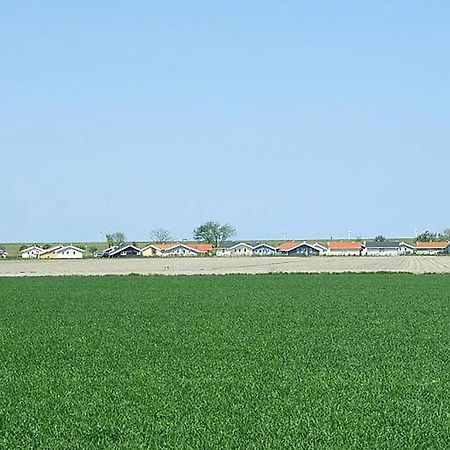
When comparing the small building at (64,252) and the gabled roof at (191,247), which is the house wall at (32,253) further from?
the gabled roof at (191,247)

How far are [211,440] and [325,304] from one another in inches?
971

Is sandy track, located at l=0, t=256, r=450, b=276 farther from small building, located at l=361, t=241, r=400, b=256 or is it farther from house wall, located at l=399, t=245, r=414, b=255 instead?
small building, located at l=361, t=241, r=400, b=256

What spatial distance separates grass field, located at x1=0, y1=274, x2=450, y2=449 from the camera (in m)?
11.7

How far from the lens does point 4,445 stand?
11.2 metres

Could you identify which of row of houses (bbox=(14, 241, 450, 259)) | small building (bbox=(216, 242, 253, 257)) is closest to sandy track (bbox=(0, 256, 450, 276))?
row of houses (bbox=(14, 241, 450, 259))

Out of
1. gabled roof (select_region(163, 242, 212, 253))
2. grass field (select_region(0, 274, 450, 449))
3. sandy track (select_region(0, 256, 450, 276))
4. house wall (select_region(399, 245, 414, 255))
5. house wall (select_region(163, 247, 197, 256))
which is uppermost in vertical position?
gabled roof (select_region(163, 242, 212, 253))

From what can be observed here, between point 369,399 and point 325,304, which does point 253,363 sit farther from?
point 325,304

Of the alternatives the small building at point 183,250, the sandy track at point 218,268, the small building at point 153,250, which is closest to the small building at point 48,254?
the small building at point 153,250

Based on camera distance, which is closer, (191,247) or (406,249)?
(191,247)

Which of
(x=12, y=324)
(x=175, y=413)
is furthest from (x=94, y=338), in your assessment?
(x=175, y=413)

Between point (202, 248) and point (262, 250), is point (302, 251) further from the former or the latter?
point (202, 248)

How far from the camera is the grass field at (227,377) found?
11680 mm

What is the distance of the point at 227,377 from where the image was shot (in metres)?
16.4

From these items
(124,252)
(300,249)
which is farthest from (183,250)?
(300,249)
